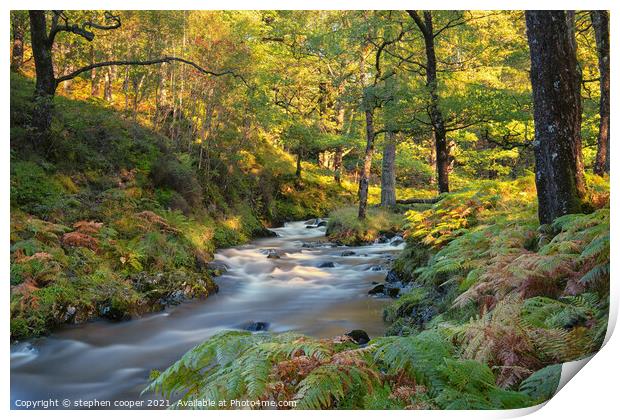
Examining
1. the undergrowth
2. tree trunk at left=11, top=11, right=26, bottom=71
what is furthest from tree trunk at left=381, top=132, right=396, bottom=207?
tree trunk at left=11, top=11, right=26, bottom=71

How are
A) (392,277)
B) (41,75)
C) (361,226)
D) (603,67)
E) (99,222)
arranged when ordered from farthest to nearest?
(361,226)
(392,277)
(99,222)
(603,67)
(41,75)

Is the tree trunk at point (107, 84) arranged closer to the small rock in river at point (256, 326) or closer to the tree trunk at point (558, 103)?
the small rock in river at point (256, 326)

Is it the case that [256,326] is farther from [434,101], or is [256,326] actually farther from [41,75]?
[434,101]

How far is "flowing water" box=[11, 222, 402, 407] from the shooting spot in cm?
365

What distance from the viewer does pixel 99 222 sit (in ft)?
17.9

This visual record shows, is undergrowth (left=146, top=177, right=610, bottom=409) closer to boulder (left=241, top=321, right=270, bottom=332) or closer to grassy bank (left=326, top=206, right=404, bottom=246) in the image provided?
boulder (left=241, top=321, right=270, bottom=332)

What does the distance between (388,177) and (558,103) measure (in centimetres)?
739

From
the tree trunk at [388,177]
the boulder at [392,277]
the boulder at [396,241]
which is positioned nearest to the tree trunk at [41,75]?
the boulder at [392,277]

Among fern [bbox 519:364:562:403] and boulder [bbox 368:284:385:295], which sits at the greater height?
fern [bbox 519:364:562:403]

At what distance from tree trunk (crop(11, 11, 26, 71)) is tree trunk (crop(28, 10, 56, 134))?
102 millimetres

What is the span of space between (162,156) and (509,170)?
263 inches

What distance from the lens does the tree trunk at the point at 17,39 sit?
4.21 metres

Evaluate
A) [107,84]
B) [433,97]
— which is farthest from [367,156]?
[107,84]
